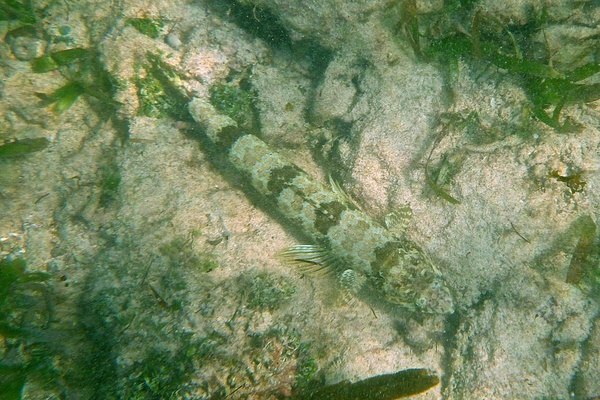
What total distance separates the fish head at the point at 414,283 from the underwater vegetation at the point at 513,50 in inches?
89.7

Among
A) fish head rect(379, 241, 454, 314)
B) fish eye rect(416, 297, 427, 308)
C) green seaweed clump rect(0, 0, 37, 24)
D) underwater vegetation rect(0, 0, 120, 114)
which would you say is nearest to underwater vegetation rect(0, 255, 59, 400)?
underwater vegetation rect(0, 0, 120, 114)

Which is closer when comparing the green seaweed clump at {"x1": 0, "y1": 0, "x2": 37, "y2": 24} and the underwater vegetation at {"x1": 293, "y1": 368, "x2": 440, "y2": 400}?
the underwater vegetation at {"x1": 293, "y1": 368, "x2": 440, "y2": 400}

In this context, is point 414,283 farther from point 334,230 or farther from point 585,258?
point 585,258

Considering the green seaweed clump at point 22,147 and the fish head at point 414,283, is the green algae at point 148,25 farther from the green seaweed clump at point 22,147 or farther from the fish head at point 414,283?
the fish head at point 414,283

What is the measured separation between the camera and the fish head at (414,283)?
4.16 m

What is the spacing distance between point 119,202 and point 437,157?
472 centimetres

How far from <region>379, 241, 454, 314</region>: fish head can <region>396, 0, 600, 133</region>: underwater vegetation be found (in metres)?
2.28

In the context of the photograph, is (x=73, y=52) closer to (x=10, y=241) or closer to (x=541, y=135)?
(x=10, y=241)

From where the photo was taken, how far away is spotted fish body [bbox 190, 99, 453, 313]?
4.29 metres

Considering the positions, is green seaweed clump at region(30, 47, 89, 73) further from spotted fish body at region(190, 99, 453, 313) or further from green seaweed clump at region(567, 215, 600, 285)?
green seaweed clump at region(567, 215, 600, 285)

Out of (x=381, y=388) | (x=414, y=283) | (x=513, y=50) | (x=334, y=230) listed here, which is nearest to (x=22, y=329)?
(x=334, y=230)

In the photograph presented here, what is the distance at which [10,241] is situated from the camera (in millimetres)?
4820

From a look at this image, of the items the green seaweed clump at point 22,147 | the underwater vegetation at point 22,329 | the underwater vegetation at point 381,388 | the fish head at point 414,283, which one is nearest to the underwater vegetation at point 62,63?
the green seaweed clump at point 22,147

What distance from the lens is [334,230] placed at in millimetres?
4609
